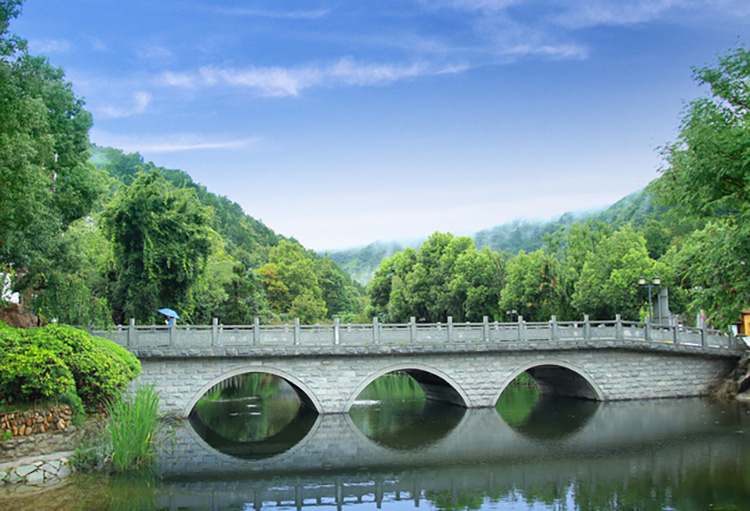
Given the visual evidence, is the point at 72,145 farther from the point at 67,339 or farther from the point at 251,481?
the point at 251,481

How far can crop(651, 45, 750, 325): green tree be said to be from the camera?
11109mm

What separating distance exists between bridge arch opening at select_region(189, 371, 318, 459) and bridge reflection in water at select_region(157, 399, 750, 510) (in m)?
0.56

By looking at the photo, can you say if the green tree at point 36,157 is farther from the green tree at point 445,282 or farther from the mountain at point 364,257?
the mountain at point 364,257

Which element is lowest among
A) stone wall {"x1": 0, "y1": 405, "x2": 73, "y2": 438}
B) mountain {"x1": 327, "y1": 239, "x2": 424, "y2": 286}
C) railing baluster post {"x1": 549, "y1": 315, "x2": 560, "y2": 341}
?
stone wall {"x1": 0, "y1": 405, "x2": 73, "y2": 438}

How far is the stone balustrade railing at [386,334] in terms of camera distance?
60.7ft

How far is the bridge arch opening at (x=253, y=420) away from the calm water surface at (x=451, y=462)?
0.09m

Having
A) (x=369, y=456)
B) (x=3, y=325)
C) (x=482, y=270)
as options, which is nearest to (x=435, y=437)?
(x=369, y=456)

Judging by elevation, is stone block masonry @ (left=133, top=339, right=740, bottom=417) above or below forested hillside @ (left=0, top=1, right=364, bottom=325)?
below

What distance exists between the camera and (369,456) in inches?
601

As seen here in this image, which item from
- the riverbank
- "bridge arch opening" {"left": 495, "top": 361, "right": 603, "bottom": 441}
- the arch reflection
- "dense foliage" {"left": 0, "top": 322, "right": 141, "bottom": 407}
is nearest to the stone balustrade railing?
"bridge arch opening" {"left": 495, "top": 361, "right": 603, "bottom": 441}

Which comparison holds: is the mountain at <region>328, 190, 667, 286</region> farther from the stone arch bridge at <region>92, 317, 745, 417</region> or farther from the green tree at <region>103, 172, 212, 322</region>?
the green tree at <region>103, 172, 212, 322</region>

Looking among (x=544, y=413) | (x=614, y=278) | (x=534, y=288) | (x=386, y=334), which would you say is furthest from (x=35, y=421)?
(x=534, y=288)

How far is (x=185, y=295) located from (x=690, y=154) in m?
17.1

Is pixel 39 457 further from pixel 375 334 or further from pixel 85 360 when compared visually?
pixel 375 334
